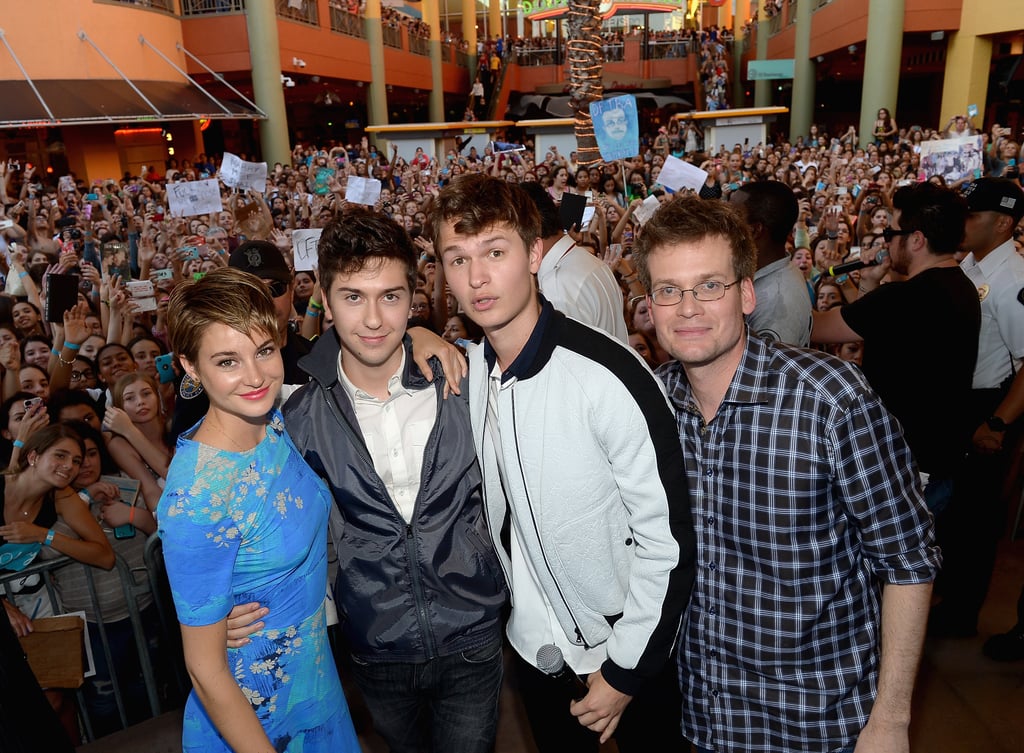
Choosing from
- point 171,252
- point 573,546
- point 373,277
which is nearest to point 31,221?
point 171,252

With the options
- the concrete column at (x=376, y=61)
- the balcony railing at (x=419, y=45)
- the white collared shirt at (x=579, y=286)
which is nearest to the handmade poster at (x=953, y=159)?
the white collared shirt at (x=579, y=286)

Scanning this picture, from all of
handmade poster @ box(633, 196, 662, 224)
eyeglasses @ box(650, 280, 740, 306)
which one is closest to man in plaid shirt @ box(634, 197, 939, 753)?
eyeglasses @ box(650, 280, 740, 306)

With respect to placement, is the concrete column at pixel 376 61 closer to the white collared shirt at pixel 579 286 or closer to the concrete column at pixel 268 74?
the concrete column at pixel 268 74

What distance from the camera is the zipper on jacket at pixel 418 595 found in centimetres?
209

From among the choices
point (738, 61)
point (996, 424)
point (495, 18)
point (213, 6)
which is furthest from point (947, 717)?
point (495, 18)

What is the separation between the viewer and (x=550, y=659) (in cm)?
205

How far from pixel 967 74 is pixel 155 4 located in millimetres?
23098

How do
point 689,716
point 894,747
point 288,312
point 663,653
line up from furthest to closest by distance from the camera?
point 288,312 < point 689,716 < point 663,653 < point 894,747

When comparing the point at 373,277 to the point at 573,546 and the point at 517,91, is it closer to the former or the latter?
the point at 573,546

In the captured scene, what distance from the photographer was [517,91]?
38906mm

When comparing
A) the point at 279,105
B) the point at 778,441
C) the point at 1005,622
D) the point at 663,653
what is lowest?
the point at 1005,622

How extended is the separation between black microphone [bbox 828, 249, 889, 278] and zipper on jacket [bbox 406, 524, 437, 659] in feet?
12.2

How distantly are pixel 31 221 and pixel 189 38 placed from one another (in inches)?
679

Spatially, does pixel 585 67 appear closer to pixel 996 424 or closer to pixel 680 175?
pixel 680 175
